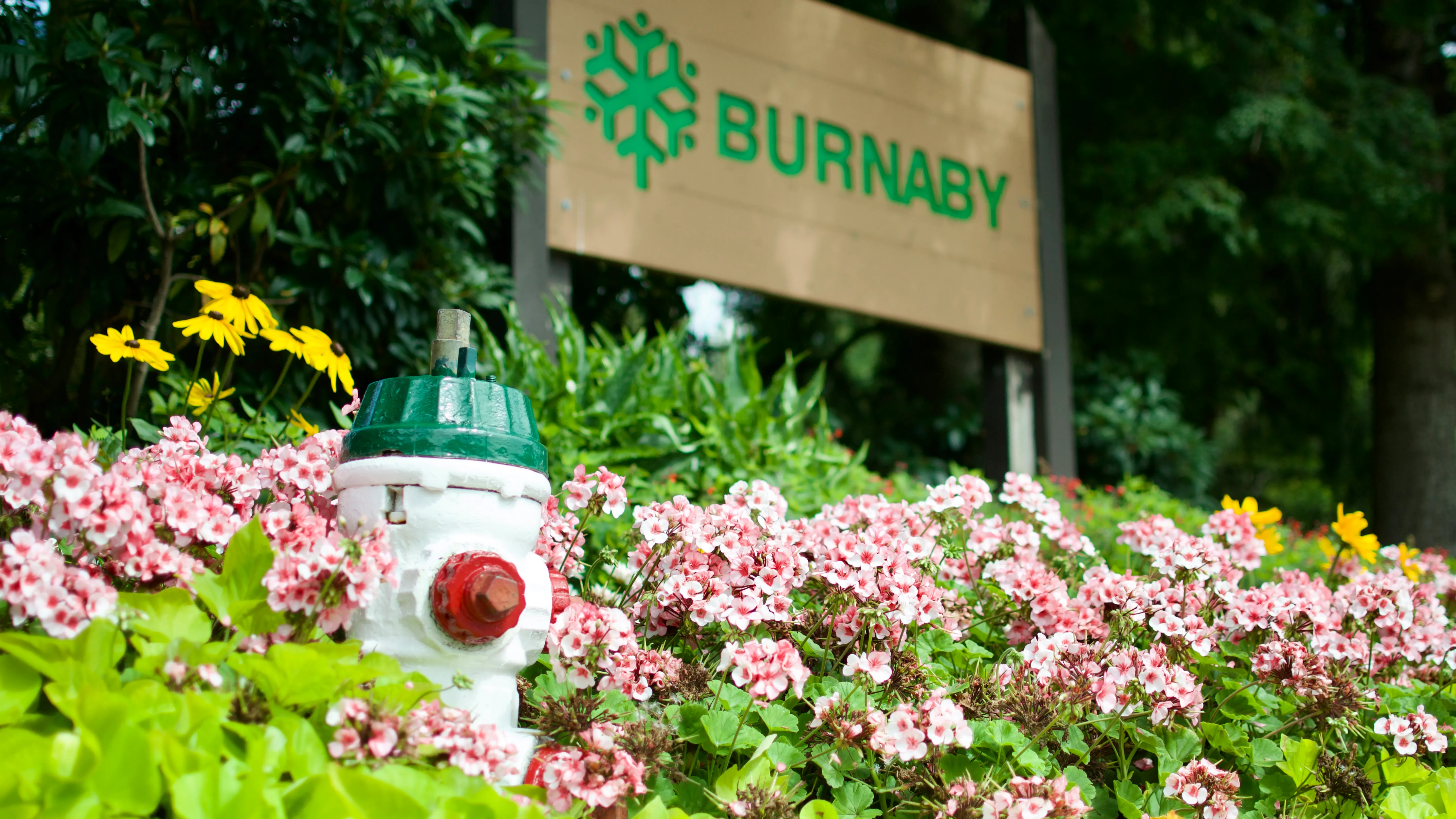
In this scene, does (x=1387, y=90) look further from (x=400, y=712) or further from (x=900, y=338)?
(x=400, y=712)

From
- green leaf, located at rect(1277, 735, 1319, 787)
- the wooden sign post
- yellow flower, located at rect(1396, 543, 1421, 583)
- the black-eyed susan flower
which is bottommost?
green leaf, located at rect(1277, 735, 1319, 787)

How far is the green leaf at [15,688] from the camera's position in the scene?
1237 mm

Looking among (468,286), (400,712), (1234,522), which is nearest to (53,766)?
(400,712)

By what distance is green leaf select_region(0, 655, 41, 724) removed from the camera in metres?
1.24

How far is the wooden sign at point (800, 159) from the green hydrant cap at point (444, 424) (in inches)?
81.0

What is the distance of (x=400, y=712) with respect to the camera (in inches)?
52.4

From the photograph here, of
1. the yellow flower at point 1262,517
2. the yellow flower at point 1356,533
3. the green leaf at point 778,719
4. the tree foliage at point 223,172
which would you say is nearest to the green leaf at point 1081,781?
the green leaf at point 778,719

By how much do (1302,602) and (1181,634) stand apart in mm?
352

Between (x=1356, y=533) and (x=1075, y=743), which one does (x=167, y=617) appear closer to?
(x=1075, y=743)

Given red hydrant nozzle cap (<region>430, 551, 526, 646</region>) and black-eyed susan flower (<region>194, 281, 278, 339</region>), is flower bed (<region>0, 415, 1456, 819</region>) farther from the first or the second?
black-eyed susan flower (<region>194, 281, 278, 339</region>)

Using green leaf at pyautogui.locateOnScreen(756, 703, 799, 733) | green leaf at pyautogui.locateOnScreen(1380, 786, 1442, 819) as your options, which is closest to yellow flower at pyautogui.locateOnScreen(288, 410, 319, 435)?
green leaf at pyautogui.locateOnScreen(756, 703, 799, 733)

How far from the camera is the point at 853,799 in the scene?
62.1 inches

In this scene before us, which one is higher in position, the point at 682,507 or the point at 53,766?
the point at 682,507

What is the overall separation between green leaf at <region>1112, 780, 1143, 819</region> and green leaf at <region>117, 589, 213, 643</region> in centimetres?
136
